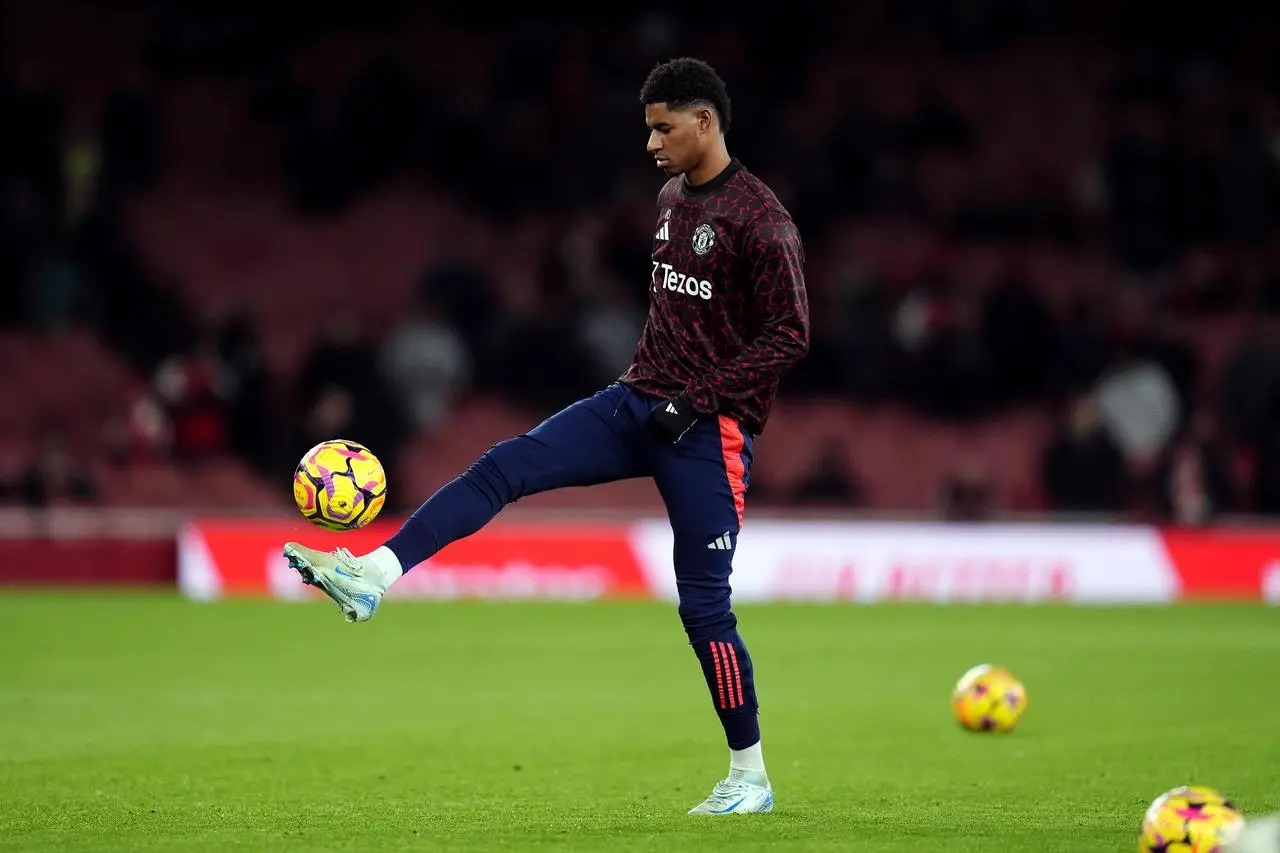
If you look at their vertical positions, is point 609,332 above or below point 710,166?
above

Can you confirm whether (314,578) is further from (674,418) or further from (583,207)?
(583,207)

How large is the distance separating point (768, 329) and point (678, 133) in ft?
2.56

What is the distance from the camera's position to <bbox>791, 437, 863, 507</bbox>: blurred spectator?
67.0ft

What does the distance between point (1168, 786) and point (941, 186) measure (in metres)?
17.6

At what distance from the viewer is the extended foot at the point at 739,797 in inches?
277

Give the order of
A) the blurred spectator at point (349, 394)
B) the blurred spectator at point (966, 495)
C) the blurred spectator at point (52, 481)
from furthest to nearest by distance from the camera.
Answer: the blurred spectator at point (349, 394) < the blurred spectator at point (52, 481) < the blurred spectator at point (966, 495)

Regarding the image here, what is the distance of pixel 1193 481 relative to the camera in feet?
63.7

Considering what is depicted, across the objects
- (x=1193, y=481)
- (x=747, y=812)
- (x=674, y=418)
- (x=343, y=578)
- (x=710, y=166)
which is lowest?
(x=747, y=812)

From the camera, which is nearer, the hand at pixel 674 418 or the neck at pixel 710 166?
the hand at pixel 674 418

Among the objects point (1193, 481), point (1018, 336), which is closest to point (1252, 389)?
point (1193, 481)

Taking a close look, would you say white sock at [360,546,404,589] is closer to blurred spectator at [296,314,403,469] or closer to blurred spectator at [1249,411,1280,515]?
blurred spectator at [296,314,403,469]

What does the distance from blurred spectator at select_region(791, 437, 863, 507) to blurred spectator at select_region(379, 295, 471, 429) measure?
167 inches

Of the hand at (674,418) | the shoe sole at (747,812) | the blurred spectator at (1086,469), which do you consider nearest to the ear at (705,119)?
the hand at (674,418)

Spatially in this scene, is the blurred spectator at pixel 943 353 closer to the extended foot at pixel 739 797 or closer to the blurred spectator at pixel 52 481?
the blurred spectator at pixel 52 481
